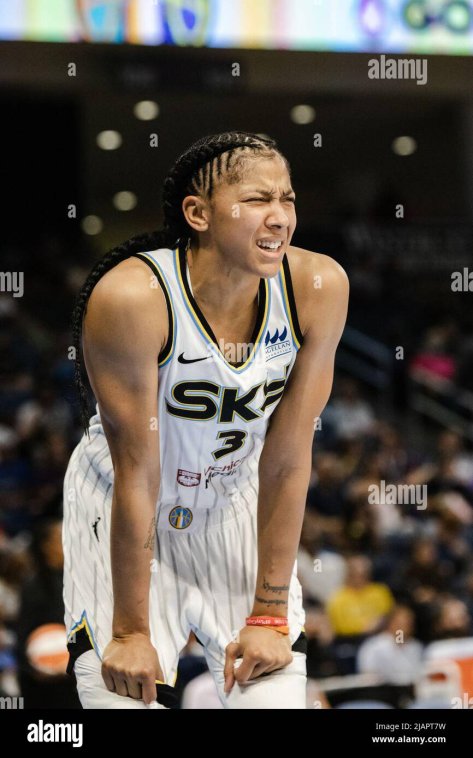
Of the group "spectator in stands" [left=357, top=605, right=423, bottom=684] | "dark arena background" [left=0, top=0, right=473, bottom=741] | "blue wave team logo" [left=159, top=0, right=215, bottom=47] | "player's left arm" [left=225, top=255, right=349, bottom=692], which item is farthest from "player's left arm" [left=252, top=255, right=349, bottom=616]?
"blue wave team logo" [left=159, top=0, right=215, bottom=47]

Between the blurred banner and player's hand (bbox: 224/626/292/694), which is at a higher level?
the blurred banner

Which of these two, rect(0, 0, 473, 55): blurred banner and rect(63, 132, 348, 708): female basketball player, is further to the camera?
rect(0, 0, 473, 55): blurred banner

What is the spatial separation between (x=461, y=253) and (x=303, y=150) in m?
3.44

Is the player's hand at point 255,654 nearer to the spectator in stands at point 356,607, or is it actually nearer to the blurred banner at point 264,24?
the spectator in stands at point 356,607

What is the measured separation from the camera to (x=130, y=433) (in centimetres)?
275

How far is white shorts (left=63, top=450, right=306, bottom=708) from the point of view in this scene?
297cm

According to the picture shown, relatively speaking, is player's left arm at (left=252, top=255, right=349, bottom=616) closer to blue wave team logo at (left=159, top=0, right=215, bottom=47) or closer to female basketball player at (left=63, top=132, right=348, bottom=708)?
female basketball player at (left=63, top=132, right=348, bottom=708)

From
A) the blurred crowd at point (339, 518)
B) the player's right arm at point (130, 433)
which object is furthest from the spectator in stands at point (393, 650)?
the player's right arm at point (130, 433)

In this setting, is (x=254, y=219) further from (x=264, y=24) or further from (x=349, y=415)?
(x=349, y=415)

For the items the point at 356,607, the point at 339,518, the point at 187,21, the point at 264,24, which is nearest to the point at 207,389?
the point at 356,607

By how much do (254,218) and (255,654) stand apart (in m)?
1.15
